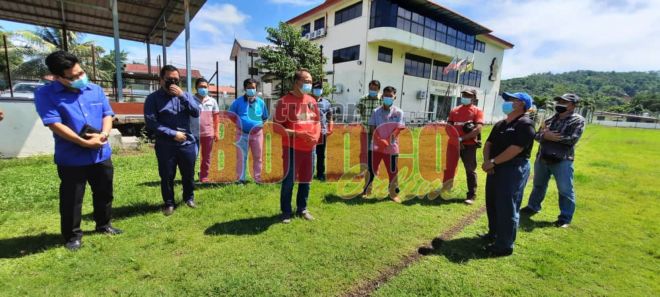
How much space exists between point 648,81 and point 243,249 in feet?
567

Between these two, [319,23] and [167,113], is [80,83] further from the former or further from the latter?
[319,23]

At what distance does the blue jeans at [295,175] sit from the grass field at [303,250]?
0.29 meters

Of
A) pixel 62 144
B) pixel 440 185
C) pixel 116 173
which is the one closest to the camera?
pixel 62 144

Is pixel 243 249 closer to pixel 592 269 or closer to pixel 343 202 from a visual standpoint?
pixel 343 202

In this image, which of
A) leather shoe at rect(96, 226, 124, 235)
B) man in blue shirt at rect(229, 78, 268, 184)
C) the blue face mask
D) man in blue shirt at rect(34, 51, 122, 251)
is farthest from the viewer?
man in blue shirt at rect(229, 78, 268, 184)

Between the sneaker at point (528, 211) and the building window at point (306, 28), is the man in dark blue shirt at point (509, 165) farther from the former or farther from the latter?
the building window at point (306, 28)

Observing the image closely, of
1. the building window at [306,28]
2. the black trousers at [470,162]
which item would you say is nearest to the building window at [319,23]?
the building window at [306,28]

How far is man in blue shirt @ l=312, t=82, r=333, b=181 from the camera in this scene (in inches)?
237

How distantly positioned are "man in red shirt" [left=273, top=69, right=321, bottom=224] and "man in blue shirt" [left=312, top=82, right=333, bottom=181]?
1.95m

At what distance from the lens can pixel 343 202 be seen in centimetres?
500

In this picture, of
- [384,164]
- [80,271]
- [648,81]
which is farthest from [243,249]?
[648,81]

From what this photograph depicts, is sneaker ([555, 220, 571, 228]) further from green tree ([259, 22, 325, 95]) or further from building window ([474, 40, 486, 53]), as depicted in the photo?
building window ([474, 40, 486, 53])

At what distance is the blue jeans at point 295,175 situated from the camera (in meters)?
3.95

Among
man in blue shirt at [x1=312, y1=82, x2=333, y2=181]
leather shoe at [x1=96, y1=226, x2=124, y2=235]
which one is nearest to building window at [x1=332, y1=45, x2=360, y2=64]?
man in blue shirt at [x1=312, y1=82, x2=333, y2=181]
